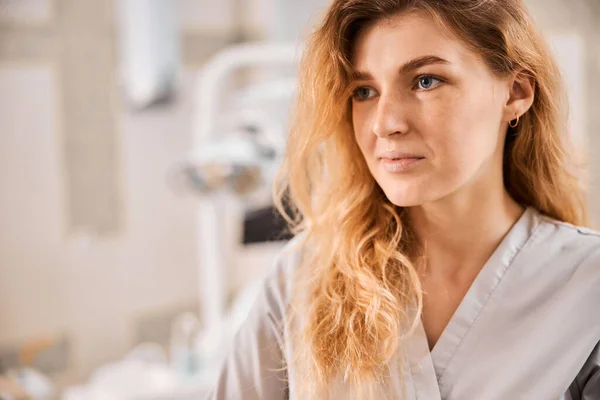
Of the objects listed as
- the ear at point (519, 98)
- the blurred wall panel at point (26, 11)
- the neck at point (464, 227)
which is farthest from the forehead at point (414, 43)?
the blurred wall panel at point (26, 11)

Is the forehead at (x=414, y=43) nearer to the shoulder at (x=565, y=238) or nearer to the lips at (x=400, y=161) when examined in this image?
the lips at (x=400, y=161)

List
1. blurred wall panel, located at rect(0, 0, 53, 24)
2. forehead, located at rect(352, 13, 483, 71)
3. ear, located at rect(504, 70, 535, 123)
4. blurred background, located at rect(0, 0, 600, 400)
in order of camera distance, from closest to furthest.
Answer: forehead, located at rect(352, 13, 483, 71) < ear, located at rect(504, 70, 535, 123) < blurred background, located at rect(0, 0, 600, 400) < blurred wall panel, located at rect(0, 0, 53, 24)

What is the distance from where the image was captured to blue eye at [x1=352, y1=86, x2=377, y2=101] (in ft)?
3.54

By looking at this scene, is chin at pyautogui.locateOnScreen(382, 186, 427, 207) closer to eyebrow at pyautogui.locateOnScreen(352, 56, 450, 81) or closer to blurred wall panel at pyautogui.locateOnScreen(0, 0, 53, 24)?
eyebrow at pyautogui.locateOnScreen(352, 56, 450, 81)

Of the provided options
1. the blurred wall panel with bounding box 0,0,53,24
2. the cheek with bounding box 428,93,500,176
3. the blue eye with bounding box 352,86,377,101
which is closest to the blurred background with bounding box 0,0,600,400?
the blurred wall panel with bounding box 0,0,53,24

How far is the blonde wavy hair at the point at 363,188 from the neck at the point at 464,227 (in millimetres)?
42

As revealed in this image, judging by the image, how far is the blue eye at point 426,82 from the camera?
3.31 feet

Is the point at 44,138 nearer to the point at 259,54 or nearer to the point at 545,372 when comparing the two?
the point at 259,54

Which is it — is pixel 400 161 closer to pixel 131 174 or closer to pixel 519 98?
pixel 519 98

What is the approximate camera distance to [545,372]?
40.6 inches

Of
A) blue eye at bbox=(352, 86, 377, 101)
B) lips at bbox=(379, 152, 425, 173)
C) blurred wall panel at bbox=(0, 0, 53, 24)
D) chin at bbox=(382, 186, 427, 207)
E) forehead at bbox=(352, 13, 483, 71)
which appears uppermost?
blurred wall panel at bbox=(0, 0, 53, 24)

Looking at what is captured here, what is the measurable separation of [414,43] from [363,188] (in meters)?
0.30

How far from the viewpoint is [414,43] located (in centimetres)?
99

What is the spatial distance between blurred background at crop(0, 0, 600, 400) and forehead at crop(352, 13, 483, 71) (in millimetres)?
1098
